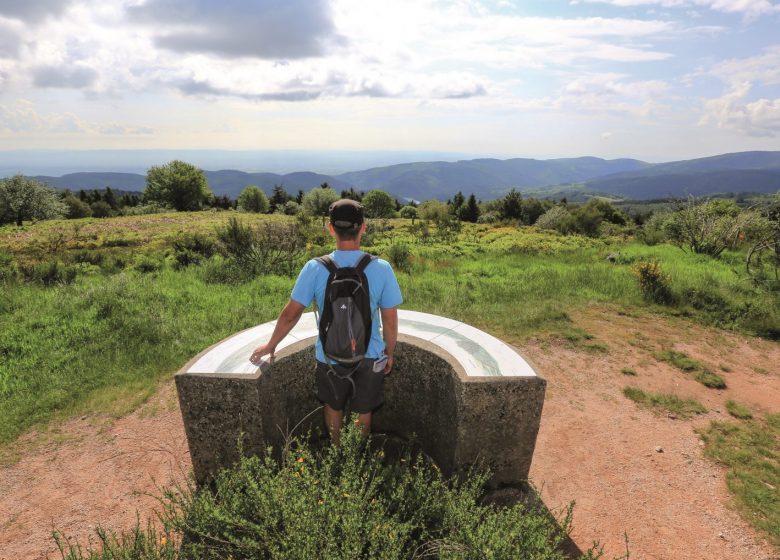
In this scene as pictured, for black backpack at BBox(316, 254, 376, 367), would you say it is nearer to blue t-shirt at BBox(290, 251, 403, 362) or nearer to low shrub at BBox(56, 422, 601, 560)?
blue t-shirt at BBox(290, 251, 403, 362)

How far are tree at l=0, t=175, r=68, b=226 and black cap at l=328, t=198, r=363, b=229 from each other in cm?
6692

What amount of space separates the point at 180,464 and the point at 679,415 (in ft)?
22.3

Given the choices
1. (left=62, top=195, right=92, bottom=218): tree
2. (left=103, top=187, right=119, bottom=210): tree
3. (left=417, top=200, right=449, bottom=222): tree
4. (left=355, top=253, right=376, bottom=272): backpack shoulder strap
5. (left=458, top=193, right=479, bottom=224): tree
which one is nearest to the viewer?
(left=355, top=253, right=376, bottom=272): backpack shoulder strap

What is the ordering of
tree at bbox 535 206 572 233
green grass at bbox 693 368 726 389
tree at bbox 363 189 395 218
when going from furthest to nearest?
tree at bbox 363 189 395 218, tree at bbox 535 206 572 233, green grass at bbox 693 368 726 389

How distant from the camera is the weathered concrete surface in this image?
3.83m

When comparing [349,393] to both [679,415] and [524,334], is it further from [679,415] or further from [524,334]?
[524,334]

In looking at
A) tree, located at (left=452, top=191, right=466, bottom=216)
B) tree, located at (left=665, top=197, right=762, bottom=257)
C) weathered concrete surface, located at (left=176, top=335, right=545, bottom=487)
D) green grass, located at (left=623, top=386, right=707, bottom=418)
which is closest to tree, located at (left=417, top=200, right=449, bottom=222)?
tree, located at (left=452, top=191, right=466, bottom=216)

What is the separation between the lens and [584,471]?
4.79 metres

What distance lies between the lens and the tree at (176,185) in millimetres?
67625

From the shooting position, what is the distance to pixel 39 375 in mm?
6465

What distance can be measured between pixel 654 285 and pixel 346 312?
33.7 ft

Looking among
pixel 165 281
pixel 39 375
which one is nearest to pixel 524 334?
pixel 39 375

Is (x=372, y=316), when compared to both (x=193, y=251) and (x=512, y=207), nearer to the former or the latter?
(x=193, y=251)

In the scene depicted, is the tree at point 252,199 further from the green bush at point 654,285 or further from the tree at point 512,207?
the green bush at point 654,285
